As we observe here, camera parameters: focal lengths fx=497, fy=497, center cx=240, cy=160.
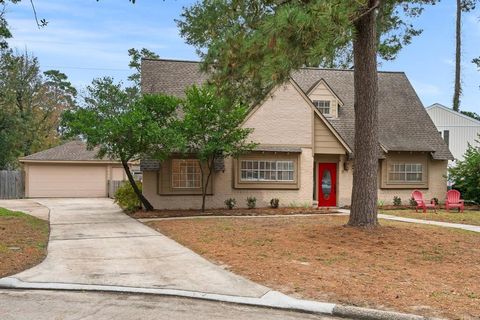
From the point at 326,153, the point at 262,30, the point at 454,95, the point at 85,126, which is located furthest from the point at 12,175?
the point at 454,95

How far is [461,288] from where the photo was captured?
7.25m

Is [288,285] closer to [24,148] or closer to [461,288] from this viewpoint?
[461,288]

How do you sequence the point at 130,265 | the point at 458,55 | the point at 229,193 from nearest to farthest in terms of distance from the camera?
the point at 130,265 < the point at 229,193 < the point at 458,55

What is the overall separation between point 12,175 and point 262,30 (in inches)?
1051

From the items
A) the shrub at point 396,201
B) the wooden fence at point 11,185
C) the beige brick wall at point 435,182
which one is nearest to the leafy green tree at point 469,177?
the beige brick wall at point 435,182

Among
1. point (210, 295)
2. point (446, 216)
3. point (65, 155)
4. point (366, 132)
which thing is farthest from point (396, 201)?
point (65, 155)

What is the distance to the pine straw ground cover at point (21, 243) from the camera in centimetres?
880

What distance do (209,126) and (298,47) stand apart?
8481 millimetres

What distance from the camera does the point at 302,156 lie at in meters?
21.3

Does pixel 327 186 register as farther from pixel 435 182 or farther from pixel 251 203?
pixel 435 182

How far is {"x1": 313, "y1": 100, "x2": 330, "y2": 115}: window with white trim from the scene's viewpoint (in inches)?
911

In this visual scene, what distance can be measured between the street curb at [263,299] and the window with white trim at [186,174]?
12.8 meters

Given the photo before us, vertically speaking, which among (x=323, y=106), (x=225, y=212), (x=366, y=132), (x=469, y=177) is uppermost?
(x=323, y=106)

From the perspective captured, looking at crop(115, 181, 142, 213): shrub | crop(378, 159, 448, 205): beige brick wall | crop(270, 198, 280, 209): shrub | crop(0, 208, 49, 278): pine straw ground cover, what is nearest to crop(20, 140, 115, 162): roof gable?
crop(115, 181, 142, 213): shrub
